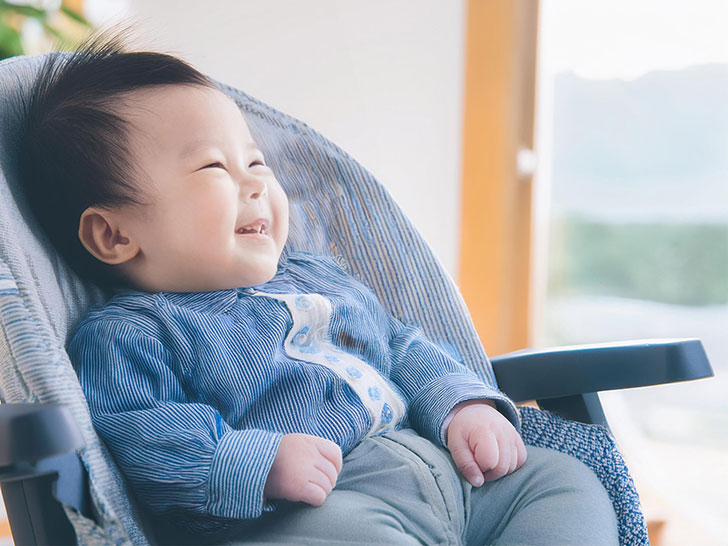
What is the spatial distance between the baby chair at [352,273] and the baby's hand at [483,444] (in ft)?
0.22

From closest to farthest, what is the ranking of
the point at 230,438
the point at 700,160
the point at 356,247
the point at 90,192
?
the point at 230,438
the point at 90,192
the point at 356,247
the point at 700,160

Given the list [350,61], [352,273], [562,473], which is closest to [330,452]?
[562,473]

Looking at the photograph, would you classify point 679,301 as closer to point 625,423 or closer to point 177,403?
point 625,423

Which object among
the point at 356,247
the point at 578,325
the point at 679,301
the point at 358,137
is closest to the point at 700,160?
the point at 679,301

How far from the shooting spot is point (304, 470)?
1.89 feet

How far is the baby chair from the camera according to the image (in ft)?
1.62

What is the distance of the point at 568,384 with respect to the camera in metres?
0.74

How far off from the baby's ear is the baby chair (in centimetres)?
3

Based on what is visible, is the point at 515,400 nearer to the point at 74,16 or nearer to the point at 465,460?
the point at 465,460

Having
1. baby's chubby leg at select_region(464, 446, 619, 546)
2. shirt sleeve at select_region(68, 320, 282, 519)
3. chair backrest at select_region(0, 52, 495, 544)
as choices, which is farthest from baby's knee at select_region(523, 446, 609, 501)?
shirt sleeve at select_region(68, 320, 282, 519)

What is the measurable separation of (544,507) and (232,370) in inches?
11.5

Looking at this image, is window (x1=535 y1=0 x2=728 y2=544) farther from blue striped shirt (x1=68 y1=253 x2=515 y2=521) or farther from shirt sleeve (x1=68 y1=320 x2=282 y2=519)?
shirt sleeve (x1=68 y1=320 x2=282 y2=519)

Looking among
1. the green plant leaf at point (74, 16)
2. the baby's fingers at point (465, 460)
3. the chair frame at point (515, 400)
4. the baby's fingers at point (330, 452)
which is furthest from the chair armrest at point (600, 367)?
the green plant leaf at point (74, 16)

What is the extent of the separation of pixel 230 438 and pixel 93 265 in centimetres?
26
